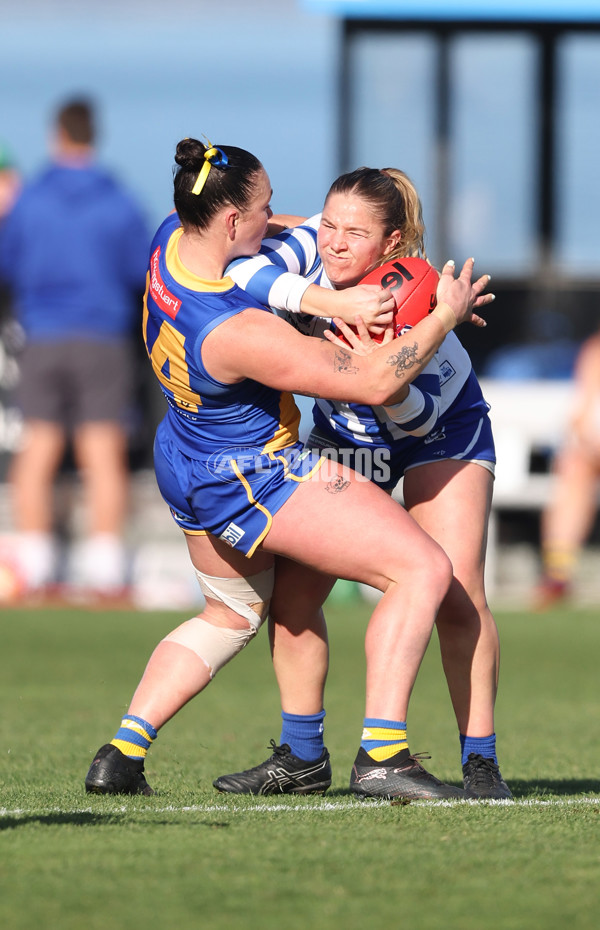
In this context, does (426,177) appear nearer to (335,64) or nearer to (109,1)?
(335,64)

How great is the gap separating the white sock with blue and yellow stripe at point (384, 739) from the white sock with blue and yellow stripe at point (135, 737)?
62 cm

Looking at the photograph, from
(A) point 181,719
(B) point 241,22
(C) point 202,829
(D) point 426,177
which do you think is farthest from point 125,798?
(B) point 241,22

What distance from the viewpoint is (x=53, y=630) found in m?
8.93

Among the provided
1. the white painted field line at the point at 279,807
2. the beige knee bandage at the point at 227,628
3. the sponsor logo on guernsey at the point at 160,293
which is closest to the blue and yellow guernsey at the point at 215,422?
the sponsor logo on guernsey at the point at 160,293

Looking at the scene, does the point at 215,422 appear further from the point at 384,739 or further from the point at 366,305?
the point at 384,739

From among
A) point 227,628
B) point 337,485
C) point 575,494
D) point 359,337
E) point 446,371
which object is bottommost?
point 575,494

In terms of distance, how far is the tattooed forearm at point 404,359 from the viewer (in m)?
3.86

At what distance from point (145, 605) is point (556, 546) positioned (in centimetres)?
291

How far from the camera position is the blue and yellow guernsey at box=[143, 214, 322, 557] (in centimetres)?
393

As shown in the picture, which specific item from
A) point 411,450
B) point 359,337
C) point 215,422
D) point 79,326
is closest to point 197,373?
point 215,422

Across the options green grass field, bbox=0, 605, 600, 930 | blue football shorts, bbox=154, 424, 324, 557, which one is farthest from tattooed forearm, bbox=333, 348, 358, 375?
green grass field, bbox=0, 605, 600, 930

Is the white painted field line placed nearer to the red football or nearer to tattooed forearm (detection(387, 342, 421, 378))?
tattooed forearm (detection(387, 342, 421, 378))

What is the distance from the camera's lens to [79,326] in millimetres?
9953

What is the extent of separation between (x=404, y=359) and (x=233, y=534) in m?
0.66
